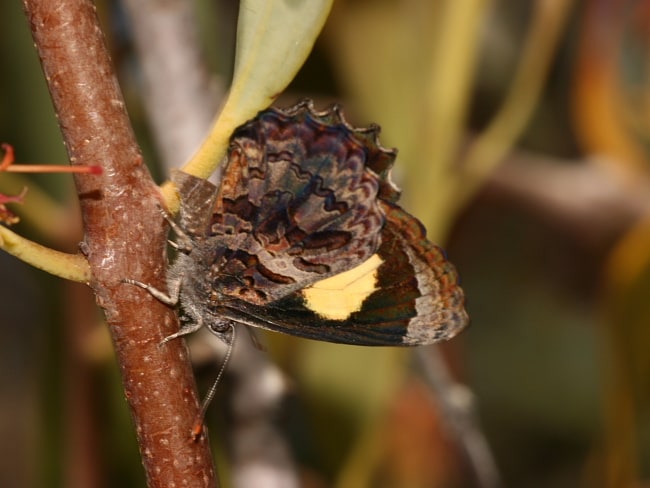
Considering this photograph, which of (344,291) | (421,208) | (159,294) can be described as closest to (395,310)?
(344,291)

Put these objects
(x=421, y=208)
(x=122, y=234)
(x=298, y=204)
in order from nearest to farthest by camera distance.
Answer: (x=122, y=234), (x=298, y=204), (x=421, y=208)

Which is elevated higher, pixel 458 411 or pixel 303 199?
pixel 303 199

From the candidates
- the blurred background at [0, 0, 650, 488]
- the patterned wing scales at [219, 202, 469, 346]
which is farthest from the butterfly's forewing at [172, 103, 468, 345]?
the blurred background at [0, 0, 650, 488]

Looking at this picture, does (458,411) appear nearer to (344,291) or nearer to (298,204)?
(344,291)

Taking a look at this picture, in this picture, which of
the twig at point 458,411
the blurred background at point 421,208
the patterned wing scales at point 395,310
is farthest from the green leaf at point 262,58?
the twig at point 458,411

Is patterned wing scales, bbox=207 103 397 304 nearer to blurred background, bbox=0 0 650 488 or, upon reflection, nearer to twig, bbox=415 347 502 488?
blurred background, bbox=0 0 650 488

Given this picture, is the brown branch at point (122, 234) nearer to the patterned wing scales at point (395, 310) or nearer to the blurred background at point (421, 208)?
the patterned wing scales at point (395, 310)

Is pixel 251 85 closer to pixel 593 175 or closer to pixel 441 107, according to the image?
pixel 441 107
